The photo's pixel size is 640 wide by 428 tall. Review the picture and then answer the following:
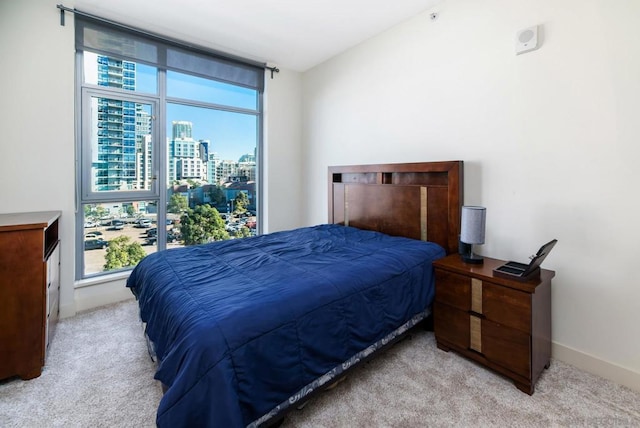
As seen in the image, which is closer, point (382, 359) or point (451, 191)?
point (382, 359)

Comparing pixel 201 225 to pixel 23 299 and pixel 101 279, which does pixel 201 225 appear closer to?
pixel 101 279

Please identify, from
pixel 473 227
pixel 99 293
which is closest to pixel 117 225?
pixel 99 293

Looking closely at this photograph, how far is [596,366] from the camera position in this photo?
5.95 ft

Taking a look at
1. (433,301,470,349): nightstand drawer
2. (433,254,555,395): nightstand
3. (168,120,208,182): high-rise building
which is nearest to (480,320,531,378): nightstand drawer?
(433,254,555,395): nightstand

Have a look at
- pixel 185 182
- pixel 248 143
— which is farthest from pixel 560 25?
pixel 185 182

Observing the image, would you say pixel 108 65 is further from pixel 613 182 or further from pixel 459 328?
pixel 613 182

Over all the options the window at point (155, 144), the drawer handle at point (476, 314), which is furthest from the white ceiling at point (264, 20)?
the drawer handle at point (476, 314)

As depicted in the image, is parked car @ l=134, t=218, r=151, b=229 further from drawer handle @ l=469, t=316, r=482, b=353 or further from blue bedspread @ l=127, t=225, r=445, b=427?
drawer handle @ l=469, t=316, r=482, b=353

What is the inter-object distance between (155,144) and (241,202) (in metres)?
1.21

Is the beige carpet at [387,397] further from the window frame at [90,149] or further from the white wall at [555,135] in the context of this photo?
the window frame at [90,149]

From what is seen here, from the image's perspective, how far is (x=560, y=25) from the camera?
191 cm

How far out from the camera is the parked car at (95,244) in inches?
116

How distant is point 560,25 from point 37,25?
395cm

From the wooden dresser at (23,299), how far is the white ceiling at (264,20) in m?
2.11
